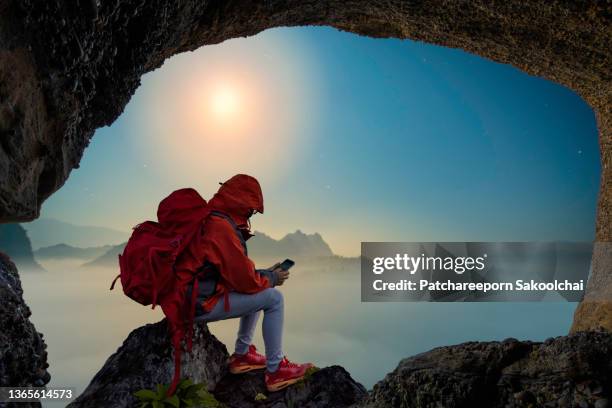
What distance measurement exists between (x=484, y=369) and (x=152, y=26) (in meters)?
5.55

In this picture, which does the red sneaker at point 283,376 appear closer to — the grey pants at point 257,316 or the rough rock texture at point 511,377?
the grey pants at point 257,316

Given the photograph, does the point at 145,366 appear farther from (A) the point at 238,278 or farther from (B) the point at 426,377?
(B) the point at 426,377

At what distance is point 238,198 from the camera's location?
5891 mm

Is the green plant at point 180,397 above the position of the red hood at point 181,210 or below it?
below

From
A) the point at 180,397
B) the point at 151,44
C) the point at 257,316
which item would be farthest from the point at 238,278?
the point at 151,44

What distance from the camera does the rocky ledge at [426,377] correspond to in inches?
154

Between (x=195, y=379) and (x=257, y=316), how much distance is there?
114 cm

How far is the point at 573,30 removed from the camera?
23.8 ft

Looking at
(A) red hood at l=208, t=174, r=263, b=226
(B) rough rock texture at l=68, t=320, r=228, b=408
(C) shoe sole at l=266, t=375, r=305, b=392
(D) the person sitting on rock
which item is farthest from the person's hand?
(B) rough rock texture at l=68, t=320, r=228, b=408

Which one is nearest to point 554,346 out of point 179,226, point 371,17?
point 179,226

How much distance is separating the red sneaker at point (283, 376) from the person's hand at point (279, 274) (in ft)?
3.91

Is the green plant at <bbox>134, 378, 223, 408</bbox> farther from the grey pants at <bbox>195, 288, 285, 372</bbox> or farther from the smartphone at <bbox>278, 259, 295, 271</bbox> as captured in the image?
the smartphone at <bbox>278, 259, 295, 271</bbox>

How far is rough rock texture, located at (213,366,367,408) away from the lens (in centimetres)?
603

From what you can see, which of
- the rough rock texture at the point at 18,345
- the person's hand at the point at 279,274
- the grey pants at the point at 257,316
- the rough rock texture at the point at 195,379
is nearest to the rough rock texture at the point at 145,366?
the rough rock texture at the point at 195,379
